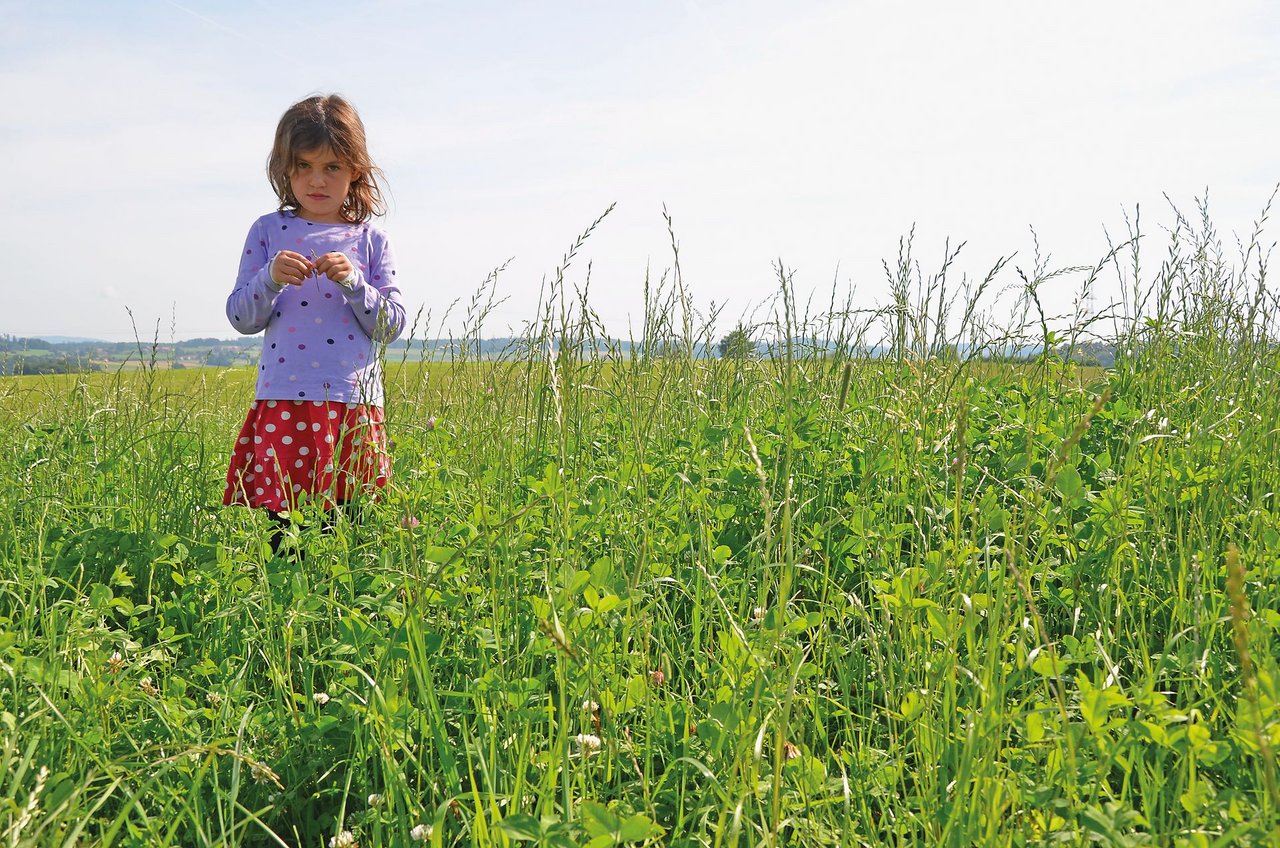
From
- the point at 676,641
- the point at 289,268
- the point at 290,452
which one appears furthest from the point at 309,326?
the point at 676,641

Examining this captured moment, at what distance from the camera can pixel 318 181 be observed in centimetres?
334

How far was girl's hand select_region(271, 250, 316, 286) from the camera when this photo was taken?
2.95 meters

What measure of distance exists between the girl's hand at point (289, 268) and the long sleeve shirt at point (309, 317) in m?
0.17

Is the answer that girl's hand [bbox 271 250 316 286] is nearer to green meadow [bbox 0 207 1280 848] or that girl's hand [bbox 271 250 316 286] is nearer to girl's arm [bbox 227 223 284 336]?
girl's arm [bbox 227 223 284 336]

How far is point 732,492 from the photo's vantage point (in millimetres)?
2734

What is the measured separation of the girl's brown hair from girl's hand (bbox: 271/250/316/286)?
1.82 ft

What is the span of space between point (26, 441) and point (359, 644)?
330 cm

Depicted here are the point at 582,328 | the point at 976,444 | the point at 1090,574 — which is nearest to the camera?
the point at 1090,574

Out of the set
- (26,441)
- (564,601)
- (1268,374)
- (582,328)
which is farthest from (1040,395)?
(26,441)

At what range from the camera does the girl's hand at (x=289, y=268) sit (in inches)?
116

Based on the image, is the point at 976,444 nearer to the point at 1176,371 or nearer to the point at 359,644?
the point at 1176,371

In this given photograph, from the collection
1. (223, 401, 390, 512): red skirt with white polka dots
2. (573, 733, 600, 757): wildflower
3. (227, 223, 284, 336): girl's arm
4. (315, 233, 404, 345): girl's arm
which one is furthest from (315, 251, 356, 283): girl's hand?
(573, 733, 600, 757): wildflower

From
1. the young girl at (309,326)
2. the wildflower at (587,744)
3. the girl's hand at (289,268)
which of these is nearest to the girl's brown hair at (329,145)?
the young girl at (309,326)

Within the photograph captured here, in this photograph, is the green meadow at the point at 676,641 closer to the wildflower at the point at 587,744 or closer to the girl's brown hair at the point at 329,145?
the wildflower at the point at 587,744
